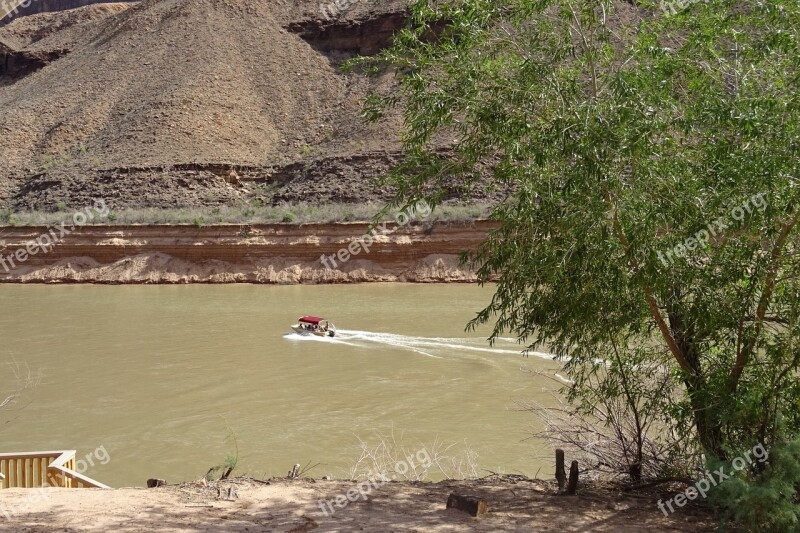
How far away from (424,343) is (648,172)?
12128 mm

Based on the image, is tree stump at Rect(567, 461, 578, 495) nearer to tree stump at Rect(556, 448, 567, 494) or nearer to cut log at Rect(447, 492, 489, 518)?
tree stump at Rect(556, 448, 567, 494)

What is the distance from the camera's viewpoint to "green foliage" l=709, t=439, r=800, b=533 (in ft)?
16.9

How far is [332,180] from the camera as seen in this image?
4044 cm

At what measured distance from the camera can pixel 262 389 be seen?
13289 millimetres

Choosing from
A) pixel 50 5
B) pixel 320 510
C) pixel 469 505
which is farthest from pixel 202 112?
pixel 50 5

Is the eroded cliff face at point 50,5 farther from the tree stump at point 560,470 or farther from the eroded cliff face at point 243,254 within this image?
the tree stump at point 560,470

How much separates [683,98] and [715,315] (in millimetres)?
1954

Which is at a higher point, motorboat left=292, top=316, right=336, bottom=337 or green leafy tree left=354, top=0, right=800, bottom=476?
green leafy tree left=354, top=0, right=800, bottom=476

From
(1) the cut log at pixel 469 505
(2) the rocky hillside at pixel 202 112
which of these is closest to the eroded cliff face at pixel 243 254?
(2) the rocky hillside at pixel 202 112

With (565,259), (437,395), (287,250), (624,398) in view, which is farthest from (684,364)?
(287,250)

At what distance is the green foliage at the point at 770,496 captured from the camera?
515cm

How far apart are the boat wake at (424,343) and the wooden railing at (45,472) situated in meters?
9.17

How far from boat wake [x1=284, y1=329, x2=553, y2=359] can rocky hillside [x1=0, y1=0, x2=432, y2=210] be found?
820 inches

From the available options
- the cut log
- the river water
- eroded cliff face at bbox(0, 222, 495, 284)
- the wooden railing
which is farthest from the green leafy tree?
eroded cliff face at bbox(0, 222, 495, 284)
